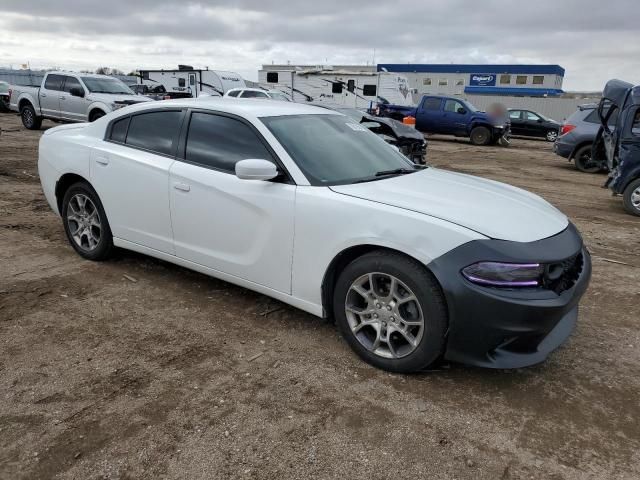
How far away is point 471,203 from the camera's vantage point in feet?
10.6

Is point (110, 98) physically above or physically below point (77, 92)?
below

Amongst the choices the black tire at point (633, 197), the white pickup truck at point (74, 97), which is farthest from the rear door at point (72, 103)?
the black tire at point (633, 197)

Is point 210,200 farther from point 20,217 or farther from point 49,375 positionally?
point 20,217

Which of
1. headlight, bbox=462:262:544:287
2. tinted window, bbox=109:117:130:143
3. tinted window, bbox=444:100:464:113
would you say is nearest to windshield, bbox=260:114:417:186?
headlight, bbox=462:262:544:287

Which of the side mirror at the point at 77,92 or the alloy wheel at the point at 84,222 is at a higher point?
the side mirror at the point at 77,92

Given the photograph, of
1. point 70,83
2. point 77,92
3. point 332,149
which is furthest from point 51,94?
point 332,149

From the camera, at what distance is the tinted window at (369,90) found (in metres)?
25.2

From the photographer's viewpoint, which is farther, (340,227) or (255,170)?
(255,170)

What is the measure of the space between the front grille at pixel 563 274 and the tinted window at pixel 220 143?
1.91m

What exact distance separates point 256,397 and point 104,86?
14.6 m

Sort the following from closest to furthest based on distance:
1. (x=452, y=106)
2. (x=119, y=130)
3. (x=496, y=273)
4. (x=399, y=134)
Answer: (x=496, y=273), (x=119, y=130), (x=399, y=134), (x=452, y=106)

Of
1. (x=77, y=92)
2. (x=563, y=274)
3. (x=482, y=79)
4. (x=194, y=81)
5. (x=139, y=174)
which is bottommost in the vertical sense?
(x=563, y=274)

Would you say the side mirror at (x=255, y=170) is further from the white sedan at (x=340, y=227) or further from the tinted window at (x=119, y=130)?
the tinted window at (x=119, y=130)

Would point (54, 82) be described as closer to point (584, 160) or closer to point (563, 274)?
point (584, 160)
